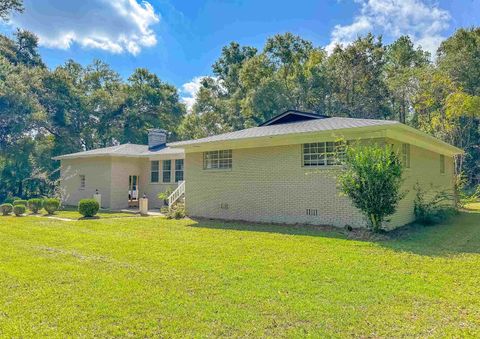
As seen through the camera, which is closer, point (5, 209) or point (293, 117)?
point (293, 117)

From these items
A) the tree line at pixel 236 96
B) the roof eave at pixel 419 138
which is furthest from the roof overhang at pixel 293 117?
the tree line at pixel 236 96

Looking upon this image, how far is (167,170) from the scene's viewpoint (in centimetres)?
2078

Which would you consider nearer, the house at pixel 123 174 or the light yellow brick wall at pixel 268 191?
the light yellow brick wall at pixel 268 191

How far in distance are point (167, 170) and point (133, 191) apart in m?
2.93

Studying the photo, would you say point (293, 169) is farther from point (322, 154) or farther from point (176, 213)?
point (176, 213)

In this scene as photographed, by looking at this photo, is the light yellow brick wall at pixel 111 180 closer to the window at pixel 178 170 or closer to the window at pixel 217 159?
the window at pixel 178 170

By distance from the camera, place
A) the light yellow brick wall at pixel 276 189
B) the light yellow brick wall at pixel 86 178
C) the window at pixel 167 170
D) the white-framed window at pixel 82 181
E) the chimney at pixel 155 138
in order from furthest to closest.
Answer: the chimney at pixel 155 138, the white-framed window at pixel 82 181, the light yellow brick wall at pixel 86 178, the window at pixel 167 170, the light yellow brick wall at pixel 276 189

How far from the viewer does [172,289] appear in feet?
17.5

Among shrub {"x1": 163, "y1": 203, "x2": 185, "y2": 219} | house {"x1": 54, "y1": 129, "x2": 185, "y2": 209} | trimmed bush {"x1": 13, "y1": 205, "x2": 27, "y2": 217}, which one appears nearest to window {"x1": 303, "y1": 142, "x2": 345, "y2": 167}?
shrub {"x1": 163, "y1": 203, "x2": 185, "y2": 219}

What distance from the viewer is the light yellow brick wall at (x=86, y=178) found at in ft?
68.1

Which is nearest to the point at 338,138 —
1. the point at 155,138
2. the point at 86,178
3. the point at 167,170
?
the point at 167,170

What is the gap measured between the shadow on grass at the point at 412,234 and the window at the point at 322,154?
2.12 meters

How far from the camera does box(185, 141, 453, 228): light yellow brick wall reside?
1174cm

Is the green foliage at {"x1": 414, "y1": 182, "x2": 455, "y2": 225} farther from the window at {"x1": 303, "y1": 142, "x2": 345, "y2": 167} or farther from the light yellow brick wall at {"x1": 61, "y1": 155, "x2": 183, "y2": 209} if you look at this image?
the light yellow brick wall at {"x1": 61, "y1": 155, "x2": 183, "y2": 209}
